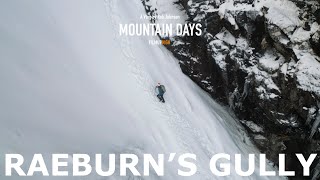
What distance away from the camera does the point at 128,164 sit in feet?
39.3

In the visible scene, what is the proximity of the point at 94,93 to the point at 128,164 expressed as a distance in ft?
14.1

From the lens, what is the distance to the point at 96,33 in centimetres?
1723

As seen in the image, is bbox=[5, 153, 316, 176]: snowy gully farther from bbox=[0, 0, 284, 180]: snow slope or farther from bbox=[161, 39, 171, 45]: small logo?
bbox=[161, 39, 171, 45]: small logo

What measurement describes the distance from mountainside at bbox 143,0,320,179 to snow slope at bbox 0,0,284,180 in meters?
1.03

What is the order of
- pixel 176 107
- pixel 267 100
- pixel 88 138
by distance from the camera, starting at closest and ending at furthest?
pixel 88 138
pixel 267 100
pixel 176 107

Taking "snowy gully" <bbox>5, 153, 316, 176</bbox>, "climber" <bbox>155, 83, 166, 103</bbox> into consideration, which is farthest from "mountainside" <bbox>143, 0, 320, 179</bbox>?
"climber" <bbox>155, 83, 166, 103</bbox>

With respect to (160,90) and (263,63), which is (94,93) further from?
(263,63)

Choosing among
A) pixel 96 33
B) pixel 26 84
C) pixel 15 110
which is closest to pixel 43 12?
pixel 96 33

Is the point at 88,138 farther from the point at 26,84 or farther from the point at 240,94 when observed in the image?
the point at 240,94

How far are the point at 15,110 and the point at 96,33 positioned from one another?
7.33m

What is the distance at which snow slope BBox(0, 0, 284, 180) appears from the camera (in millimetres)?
11875

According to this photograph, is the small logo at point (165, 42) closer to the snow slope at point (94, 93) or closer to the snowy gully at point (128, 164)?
the snow slope at point (94, 93)

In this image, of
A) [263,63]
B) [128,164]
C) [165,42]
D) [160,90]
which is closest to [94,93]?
[160,90]

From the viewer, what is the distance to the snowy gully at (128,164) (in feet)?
33.4
